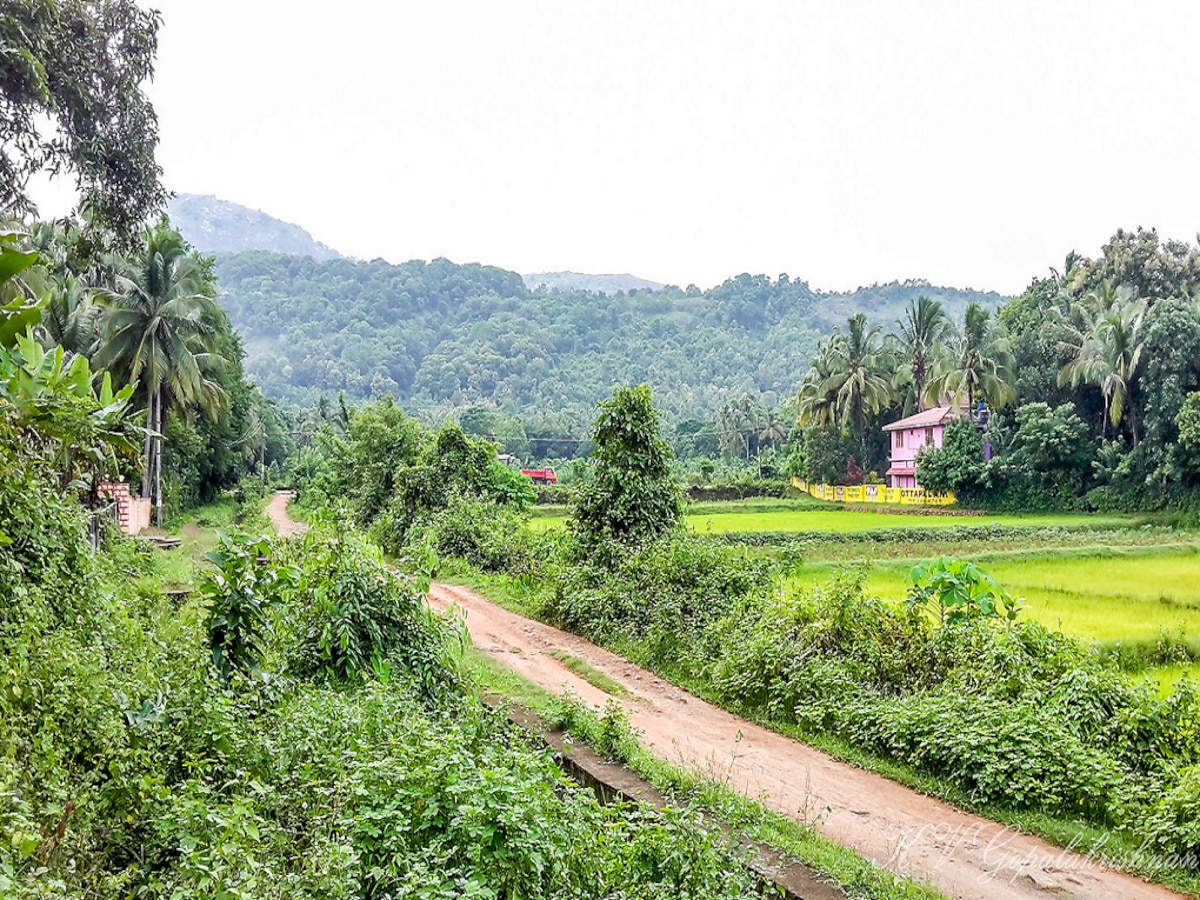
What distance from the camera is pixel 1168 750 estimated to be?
586 centimetres

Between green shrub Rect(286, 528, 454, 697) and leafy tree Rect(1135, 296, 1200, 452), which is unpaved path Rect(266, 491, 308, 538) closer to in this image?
green shrub Rect(286, 528, 454, 697)

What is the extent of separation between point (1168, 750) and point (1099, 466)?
105ft

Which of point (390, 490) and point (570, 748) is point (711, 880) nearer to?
point (570, 748)

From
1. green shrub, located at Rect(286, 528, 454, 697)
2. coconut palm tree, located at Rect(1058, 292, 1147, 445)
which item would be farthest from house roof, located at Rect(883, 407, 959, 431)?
green shrub, located at Rect(286, 528, 454, 697)

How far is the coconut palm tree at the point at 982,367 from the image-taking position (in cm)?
3738

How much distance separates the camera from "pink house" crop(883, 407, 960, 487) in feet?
140

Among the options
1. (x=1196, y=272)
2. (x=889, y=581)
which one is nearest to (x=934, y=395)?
(x=1196, y=272)

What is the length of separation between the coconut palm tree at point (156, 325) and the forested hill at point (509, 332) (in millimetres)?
66372

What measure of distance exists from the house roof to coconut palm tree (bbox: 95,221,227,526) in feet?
109

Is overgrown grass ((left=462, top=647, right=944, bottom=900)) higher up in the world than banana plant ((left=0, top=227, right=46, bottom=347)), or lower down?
lower down

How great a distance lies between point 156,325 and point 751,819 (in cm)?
2588

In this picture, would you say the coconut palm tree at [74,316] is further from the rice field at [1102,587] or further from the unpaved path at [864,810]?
the rice field at [1102,587]

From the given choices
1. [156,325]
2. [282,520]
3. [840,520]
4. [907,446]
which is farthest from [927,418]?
[156,325]

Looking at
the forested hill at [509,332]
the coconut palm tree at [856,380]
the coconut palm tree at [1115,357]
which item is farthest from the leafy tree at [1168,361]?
the forested hill at [509,332]
